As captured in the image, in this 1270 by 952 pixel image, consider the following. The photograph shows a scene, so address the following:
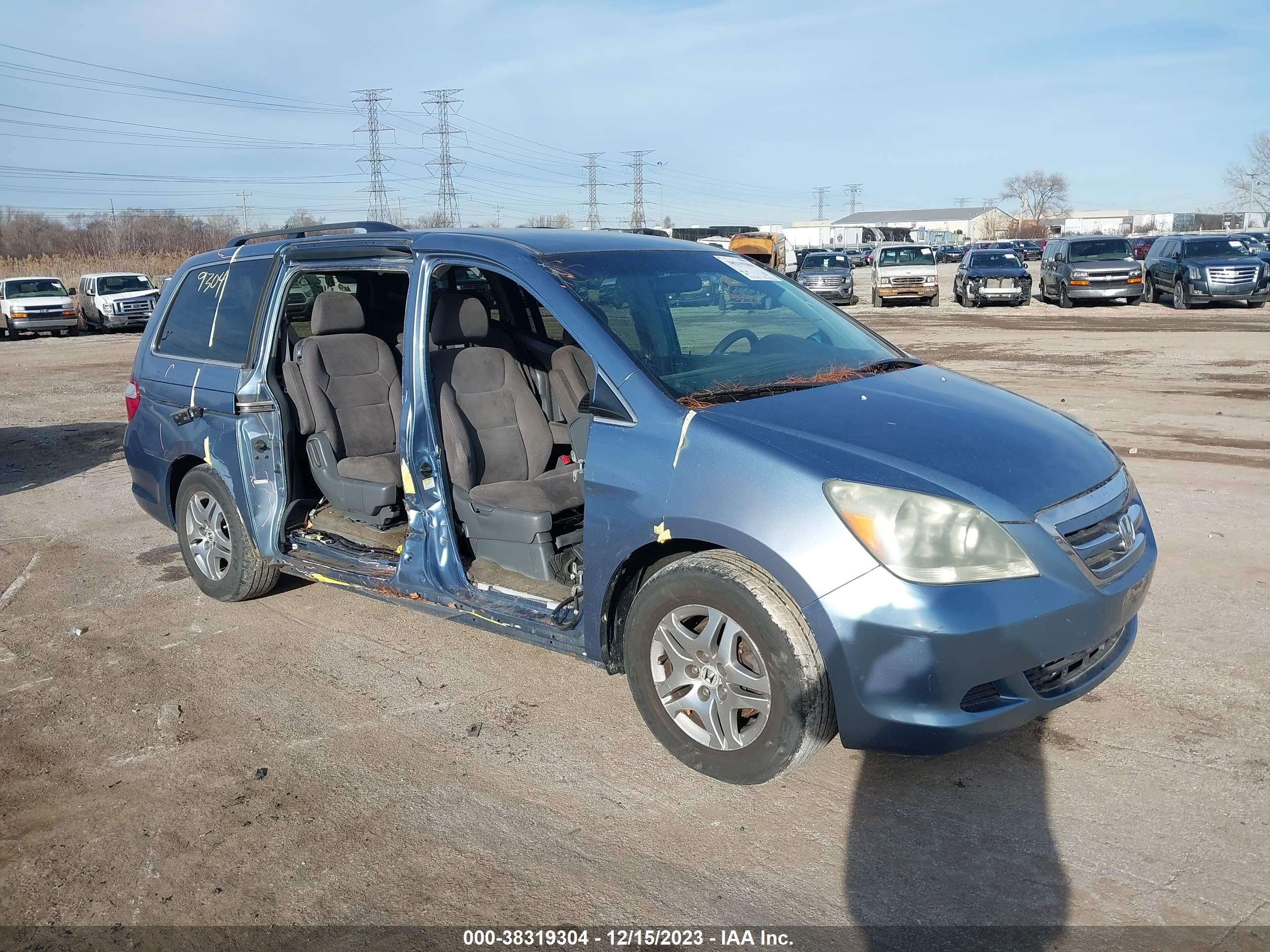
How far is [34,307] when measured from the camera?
2931 cm

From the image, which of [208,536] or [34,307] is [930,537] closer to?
[208,536]

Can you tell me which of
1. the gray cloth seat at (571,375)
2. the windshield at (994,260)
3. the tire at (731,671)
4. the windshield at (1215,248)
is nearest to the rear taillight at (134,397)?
the gray cloth seat at (571,375)

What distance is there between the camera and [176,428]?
5.61 meters

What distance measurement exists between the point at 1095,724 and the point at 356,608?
12.1 ft

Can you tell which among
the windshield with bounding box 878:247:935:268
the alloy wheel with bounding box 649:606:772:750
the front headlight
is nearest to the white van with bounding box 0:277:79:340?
the windshield with bounding box 878:247:935:268

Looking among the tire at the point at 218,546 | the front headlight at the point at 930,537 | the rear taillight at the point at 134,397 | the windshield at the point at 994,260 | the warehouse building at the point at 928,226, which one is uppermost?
the warehouse building at the point at 928,226

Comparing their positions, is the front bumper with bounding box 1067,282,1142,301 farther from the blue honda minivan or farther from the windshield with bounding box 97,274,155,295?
the windshield with bounding box 97,274,155,295

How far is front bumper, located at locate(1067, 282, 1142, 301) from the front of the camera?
25.1m

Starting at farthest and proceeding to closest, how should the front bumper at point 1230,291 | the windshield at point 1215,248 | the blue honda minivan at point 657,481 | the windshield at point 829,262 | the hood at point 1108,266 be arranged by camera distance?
the windshield at point 829,262 → the hood at point 1108,266 → the windshield at point 1215,248 → the front bumper at point 1230,291 → the blue honda minivan at point 657,481

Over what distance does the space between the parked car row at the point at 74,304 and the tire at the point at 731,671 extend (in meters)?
29.8

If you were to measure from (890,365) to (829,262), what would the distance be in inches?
1139

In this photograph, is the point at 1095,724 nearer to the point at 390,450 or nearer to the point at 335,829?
the point at 335,829

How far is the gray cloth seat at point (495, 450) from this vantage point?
4422mm

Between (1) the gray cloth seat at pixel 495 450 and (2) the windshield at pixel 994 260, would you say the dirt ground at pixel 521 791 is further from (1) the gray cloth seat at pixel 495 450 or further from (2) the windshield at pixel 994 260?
(2) the windshield at pixel 994 260
